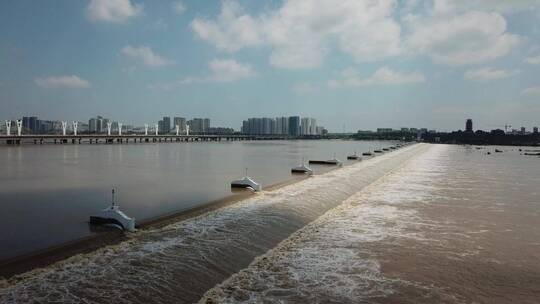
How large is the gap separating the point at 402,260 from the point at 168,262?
18.1ft

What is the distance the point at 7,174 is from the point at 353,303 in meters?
29.8

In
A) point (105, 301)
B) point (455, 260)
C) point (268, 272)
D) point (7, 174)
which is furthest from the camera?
point (7, 174)

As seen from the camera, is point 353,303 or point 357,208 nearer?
point 353,303

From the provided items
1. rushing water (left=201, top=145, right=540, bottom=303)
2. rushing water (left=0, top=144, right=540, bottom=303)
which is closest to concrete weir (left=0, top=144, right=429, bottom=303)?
rushing water (left=0, top=144, right=540, bottom=303)

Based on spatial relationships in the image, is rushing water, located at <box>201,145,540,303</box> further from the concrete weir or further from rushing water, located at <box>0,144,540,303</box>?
the concrete weir

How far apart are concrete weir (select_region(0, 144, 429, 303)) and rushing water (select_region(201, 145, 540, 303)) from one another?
0.53m

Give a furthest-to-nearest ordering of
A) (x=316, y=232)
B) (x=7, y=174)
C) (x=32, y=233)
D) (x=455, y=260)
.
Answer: (x=7, y=174) → (x=316, y=232) → (x=32, y=233) → (x=455, y=260)

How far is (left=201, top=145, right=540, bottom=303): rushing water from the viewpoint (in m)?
8.14

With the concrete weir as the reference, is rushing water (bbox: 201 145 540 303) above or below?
below

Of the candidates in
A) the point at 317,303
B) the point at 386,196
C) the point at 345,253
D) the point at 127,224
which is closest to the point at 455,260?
the point at 345,253

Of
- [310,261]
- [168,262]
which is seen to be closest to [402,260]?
[310,261]

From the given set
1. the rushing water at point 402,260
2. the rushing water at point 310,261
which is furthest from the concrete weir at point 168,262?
the rushing water at point 402,260

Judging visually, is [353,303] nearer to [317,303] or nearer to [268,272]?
[317,303]

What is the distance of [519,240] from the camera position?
503 inches
